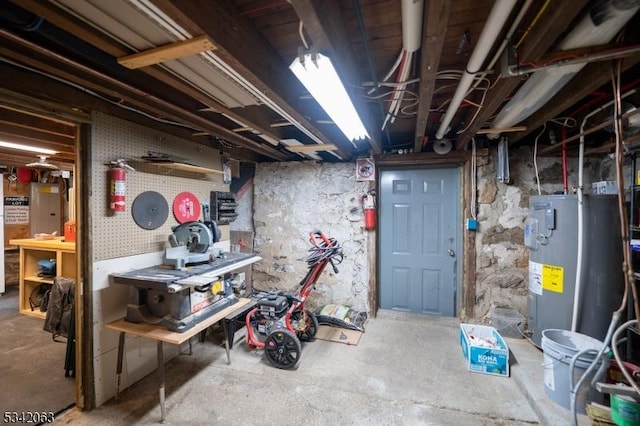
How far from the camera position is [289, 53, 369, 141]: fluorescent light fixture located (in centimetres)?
123

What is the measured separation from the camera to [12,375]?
7.53 ft

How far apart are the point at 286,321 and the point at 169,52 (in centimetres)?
219

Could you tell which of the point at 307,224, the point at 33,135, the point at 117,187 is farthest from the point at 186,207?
the point at 33,135

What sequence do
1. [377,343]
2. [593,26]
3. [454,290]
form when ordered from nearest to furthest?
[593,26] → [377,343] → [454,290]

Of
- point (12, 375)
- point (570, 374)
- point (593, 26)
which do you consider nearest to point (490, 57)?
point (593, 26)

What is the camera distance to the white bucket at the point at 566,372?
66.9 inches

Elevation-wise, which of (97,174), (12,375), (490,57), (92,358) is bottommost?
(12,375)

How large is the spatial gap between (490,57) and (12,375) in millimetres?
4130

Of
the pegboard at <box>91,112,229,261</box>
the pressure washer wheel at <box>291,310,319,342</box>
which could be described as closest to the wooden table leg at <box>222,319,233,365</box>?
the pressure washer wheel at <box>291,310,319,342</box>

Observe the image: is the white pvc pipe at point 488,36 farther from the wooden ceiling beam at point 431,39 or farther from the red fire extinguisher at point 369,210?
the red fire extinguisher at point 369,210

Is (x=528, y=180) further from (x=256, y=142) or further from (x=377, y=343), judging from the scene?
(x=256, y=142)

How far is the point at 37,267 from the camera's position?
3.84 metres

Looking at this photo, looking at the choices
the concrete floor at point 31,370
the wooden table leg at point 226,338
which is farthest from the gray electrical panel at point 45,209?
the wooden table leg at point 226,338

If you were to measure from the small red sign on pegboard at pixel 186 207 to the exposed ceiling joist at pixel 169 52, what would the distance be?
154 cm
